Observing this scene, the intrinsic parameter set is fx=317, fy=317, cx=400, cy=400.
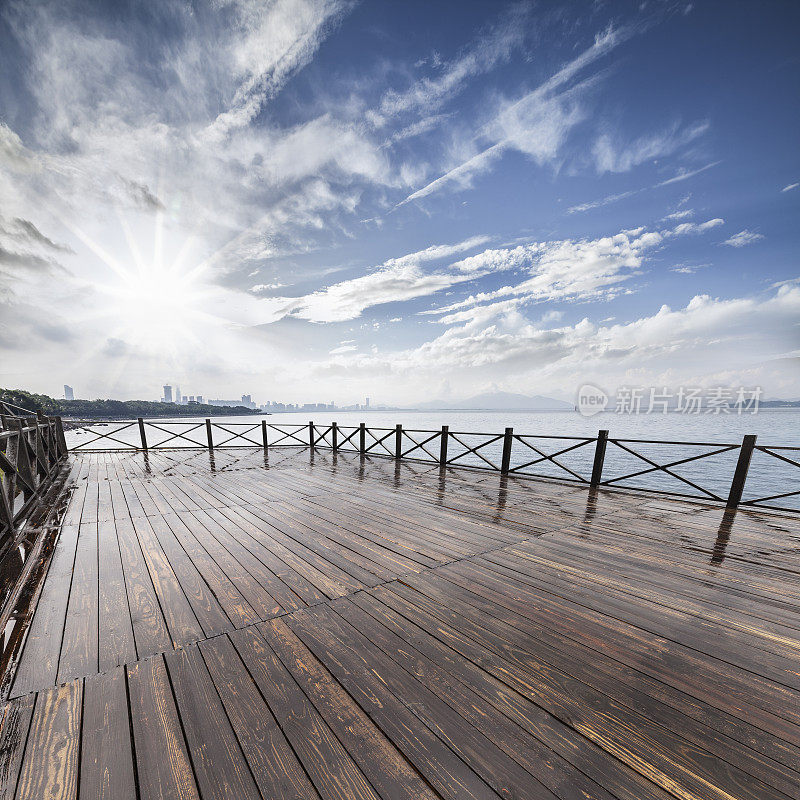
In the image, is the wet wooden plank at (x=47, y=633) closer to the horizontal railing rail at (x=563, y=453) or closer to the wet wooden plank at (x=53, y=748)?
the wet wooden plank at (x=53, y=748)

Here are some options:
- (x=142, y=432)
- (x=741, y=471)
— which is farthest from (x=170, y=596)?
(x=142, y=432)

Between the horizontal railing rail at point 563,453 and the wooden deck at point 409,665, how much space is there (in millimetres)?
1484

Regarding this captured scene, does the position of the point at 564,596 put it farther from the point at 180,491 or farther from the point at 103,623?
the point at 180,491

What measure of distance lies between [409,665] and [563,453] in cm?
1519

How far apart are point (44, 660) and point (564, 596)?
11.6 feet

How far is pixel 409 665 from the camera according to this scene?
1881 mm

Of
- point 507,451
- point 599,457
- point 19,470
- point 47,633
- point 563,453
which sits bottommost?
point 47,633

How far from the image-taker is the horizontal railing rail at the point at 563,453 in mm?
5312

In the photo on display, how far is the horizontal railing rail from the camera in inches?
209

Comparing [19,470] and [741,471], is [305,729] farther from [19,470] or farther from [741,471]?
[741,471]

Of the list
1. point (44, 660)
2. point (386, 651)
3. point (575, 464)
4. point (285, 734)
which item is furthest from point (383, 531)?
point (575, 464)

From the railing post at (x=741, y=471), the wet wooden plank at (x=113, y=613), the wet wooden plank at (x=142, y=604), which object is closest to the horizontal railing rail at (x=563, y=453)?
the railing post at (x=741, y=471)

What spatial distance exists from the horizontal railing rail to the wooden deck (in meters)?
1.48

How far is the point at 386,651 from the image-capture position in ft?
6.55
